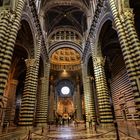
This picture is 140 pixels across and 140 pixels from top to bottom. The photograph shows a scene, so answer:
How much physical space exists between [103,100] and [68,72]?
70.4 ft

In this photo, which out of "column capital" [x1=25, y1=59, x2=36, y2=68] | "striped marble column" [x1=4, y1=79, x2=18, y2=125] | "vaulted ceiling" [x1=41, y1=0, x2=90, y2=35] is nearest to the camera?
"column capital" [x1=25, y1=59, x2=36, y2=68]

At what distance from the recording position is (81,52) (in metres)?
23.0

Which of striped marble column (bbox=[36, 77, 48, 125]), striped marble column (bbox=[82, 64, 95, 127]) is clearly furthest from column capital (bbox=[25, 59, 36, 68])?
striped marble column (bbox=[82, 64, 95, 127])

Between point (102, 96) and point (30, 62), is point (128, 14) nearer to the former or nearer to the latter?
point (102, 96)

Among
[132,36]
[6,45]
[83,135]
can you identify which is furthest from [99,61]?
[6,45]

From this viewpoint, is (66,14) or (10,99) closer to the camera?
(10,99)

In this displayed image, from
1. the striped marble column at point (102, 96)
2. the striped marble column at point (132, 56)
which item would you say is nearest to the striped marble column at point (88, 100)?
the striped marble column at point (102, 96)

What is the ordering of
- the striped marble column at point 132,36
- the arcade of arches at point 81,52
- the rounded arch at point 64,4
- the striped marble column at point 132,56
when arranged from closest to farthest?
the striped marble column at point 132,56, the striped marble column at point 132,36, the arcade of arches at point 81,52, the rounded arch at point 64,4

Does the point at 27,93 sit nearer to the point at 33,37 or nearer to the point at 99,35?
the point at 33,37

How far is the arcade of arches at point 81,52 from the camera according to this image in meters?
7.73

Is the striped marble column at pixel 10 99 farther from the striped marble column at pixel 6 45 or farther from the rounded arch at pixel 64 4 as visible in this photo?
the striped marble column at pixel 6 45

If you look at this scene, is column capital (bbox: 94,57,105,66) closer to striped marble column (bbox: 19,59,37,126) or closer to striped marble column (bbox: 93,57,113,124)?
striped marble column (bbox: 93,57,113,124)

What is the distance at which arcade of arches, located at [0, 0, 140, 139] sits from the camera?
25.4 ft

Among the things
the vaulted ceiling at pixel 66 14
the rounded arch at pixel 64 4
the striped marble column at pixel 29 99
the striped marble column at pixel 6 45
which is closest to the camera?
the striped marble column at pixel 6 45
